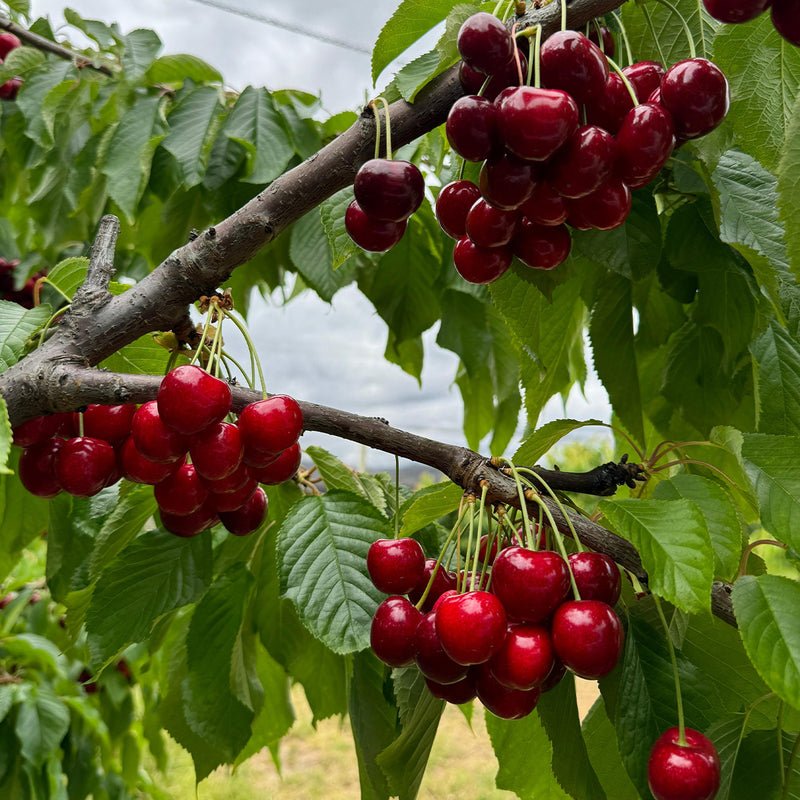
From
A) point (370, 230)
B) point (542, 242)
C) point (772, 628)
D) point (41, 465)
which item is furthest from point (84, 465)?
point (772, 628)

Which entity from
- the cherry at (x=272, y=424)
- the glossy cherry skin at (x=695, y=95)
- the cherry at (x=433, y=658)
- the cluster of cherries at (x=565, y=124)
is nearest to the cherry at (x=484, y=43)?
the cluster of cherries at (x=565, y=124)

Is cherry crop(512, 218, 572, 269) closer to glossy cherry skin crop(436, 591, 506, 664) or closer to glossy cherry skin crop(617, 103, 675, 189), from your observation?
glossy cherry skin crop(617, 103, 675, 189)

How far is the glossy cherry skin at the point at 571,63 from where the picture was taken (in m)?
0.51

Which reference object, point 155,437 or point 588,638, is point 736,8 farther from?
point 155,437

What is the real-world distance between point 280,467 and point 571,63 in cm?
40

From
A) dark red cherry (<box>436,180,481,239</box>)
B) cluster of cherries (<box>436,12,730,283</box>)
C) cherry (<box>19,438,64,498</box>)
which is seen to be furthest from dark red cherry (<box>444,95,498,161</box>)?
cherry (<box>19,438,64,498</box>)

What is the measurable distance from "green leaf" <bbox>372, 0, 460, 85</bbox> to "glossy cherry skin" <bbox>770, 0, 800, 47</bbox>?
0.28 m

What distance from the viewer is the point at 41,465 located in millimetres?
723

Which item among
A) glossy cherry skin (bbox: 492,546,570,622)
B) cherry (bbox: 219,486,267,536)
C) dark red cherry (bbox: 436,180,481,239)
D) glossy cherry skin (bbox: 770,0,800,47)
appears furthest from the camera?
cherry (bbox: 219,486,267,536)

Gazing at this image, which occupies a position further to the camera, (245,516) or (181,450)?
(245,516)

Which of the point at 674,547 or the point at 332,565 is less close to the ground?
the point at 674,547

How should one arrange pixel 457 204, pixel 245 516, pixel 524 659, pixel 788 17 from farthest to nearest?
1. pixel 245 516
2. pixel 457 204
3. pixel 524 659
4. pixel 788 17

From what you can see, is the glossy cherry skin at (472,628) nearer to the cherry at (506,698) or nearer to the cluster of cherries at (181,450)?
the cherry at (506,698)

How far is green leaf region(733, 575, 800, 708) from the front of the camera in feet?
1.54
